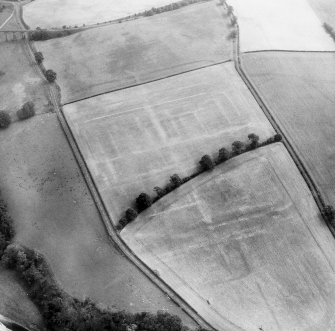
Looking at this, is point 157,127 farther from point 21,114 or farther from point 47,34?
point 47,34

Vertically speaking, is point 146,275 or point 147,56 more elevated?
point 147,56

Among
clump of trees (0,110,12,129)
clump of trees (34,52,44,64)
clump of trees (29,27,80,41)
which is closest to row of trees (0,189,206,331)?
clump of trees (0,110,12,129)

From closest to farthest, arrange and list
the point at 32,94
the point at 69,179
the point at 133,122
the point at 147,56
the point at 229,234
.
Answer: the point at 229,234, the point at 69,179, the point at 133,122, the point at 32,94, the point at 147,56

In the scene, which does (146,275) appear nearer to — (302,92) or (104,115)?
(104,115)

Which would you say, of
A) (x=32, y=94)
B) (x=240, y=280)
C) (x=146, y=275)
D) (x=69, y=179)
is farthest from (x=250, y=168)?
(x=32, y=94)

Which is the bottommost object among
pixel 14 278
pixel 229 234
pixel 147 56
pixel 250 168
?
pixel 14 278

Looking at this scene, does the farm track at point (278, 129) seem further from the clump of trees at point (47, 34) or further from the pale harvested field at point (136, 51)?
the clump of trees at point (47, 34)

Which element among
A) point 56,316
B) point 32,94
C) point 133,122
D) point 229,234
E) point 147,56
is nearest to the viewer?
point 56,316

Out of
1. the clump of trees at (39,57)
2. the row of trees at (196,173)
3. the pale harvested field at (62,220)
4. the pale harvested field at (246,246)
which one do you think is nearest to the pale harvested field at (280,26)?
the row of trees at (196,173)
